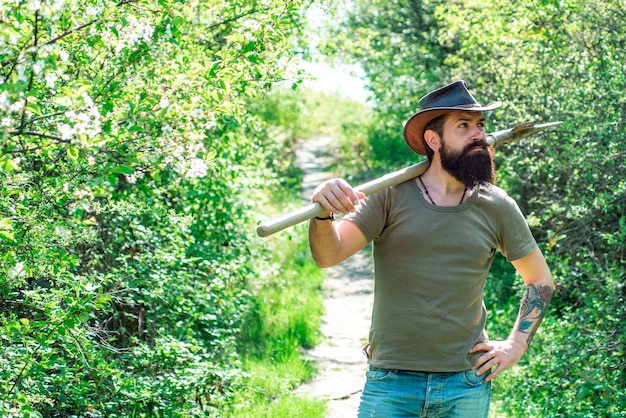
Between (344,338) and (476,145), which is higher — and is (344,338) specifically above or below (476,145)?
below

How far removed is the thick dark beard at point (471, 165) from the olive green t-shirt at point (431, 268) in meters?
0.06

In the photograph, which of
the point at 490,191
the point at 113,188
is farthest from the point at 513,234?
the point at 113,188

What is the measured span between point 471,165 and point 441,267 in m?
0.46

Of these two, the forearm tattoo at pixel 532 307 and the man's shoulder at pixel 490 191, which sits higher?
the man's shoulder at pixel 490 191

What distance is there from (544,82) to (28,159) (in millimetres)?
4701

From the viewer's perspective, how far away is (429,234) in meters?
3.38

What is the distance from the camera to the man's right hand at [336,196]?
10.1ft

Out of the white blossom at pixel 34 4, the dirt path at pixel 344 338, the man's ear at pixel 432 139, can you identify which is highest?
the white blossom at pixel 34 4

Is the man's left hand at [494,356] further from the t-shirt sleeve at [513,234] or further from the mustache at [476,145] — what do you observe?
the mustache at [476,145]

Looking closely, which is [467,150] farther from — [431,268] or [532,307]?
[532,307]

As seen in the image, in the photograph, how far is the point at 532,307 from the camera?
357 cm

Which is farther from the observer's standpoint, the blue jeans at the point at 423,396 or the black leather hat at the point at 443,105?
the black leather hat at the point at 443,105

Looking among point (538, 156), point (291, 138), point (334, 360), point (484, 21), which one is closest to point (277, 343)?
point (334, 360)

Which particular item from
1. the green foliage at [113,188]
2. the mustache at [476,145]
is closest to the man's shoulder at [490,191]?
the mustache at [476,145]
